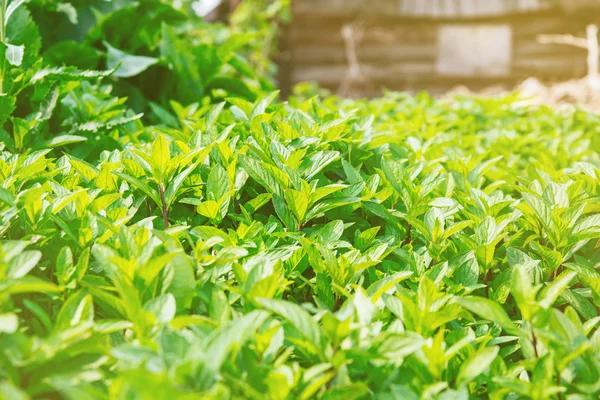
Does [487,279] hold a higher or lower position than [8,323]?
lower

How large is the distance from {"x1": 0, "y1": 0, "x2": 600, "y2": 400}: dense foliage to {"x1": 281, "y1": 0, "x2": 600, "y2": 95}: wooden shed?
887 centimetres

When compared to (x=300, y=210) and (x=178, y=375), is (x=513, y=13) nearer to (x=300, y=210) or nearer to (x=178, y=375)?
(x=300, y=210)

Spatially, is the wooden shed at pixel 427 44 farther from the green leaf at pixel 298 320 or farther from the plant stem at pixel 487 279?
the green leaf at pixel 298 320

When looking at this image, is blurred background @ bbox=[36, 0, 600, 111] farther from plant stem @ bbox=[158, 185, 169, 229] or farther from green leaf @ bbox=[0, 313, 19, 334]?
green leaf @ bbox=[0, 313, 19, 334]

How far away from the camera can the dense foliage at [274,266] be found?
2.86 ft

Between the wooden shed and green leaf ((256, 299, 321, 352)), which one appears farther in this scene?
the wooden shed

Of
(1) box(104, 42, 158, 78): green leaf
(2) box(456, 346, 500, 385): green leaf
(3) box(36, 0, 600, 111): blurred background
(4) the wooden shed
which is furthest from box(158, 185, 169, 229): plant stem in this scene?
(4) the wooden shed

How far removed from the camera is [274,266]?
1.14m

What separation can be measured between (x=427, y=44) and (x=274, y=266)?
1055 centimetres

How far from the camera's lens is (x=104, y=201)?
1312 millimetres

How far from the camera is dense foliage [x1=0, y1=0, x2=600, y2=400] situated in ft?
2.86

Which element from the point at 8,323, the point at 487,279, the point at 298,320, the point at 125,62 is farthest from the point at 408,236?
the point at 125,62

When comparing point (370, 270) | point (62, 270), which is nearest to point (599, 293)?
point (370, 270)

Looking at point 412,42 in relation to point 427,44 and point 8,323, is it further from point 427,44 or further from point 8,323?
point 8,323
